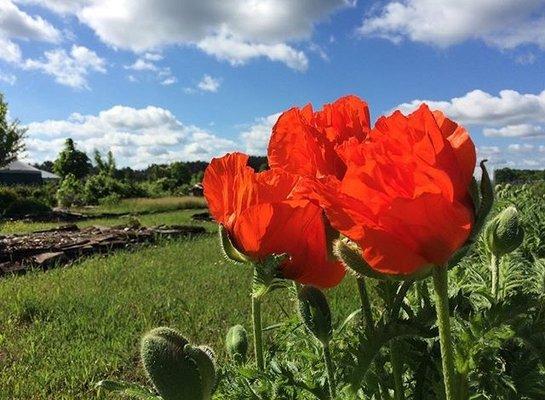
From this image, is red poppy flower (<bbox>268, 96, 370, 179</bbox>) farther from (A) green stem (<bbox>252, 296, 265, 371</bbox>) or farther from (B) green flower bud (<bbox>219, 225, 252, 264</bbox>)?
(A) green stem (<bbox>252, 296, 265, 371</bbox>)

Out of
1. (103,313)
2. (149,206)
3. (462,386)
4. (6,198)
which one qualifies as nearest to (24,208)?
(6,198)

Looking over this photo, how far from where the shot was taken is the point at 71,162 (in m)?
47.0

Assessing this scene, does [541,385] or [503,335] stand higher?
[503,335]

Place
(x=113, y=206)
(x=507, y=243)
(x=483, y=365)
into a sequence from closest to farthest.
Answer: (x=483, y=365) < (x=507, y=243) < (x=113, y=206)

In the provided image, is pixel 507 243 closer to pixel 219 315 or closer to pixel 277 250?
pixel 277 250

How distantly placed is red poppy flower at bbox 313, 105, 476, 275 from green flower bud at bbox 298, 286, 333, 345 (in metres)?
0.24

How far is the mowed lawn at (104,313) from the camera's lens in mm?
3625

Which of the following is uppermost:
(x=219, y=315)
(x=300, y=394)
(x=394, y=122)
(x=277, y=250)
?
(x=394, y=122)

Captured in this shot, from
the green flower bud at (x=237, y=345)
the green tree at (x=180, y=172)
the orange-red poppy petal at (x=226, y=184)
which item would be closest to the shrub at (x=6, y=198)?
the green flower bud at (x=237, y=345)

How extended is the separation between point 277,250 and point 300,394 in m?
0.37

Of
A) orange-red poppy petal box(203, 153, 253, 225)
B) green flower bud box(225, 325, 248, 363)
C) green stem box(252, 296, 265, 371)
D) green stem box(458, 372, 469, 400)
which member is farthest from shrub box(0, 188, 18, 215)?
green stem box(458, 372, 469, 400)

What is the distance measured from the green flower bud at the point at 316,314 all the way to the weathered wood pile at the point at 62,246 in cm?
722

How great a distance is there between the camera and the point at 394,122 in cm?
73

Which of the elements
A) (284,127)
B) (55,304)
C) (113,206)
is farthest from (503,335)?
(113,206)
